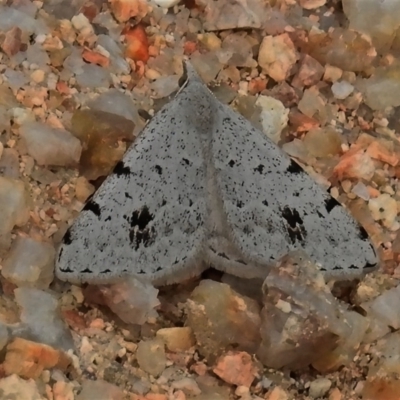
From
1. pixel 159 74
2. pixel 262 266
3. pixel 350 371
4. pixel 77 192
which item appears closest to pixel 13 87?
pixel 77 192

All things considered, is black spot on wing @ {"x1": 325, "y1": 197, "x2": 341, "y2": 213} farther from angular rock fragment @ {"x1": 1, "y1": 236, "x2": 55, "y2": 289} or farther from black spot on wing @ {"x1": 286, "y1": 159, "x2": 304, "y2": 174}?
angular rock fragment @ {"x1": 1, "y1": 236, "x2": 55, "y2": 289}

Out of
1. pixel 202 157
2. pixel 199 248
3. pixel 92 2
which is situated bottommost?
pixel 199 248

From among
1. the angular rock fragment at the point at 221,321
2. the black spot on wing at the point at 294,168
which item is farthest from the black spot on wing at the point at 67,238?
the black spot on wing at the point at 294,168

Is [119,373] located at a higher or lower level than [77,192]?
lower

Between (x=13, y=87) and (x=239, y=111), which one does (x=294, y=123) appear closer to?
(x=239, y=111)

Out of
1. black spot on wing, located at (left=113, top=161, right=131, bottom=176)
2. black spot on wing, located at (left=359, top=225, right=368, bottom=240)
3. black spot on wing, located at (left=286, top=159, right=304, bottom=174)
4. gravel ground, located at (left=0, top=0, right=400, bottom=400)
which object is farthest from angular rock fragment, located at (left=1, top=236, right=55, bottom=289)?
A: black spot on wing, located at (left=359, top=225, right=368, bottom=240)

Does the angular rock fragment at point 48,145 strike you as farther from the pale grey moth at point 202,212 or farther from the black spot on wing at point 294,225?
the black spot on wing at point 294,225
